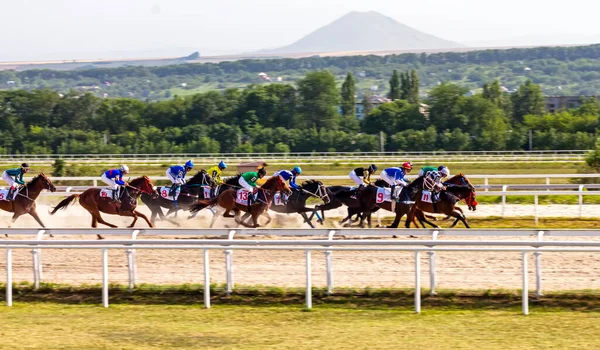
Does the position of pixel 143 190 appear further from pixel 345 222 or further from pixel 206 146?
pixel 206 146

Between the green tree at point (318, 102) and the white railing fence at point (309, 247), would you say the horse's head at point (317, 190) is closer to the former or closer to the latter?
the white railing fence at point (309, 247)

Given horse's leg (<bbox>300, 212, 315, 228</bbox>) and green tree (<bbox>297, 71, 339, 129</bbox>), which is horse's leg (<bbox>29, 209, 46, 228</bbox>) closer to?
horse's leg (<bbox>300, 212, 315, 228</bbox>)

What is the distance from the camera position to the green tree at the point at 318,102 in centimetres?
6234

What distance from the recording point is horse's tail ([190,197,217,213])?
16.3 metres

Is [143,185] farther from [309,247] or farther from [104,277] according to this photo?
[309,247]

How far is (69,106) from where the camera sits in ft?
205

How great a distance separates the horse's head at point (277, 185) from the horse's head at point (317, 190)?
63cm

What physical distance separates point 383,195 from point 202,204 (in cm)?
301

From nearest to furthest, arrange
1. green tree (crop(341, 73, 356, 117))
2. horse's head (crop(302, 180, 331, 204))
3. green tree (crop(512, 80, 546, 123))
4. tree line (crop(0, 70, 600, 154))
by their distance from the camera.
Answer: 1. horse's head (crop(302, 180, 331, 204))
2. tree line (crop(0, 70, 600, 154))
3. green tree (crop(512, 80, 546, 123))
4. green tree (crop(341, 73, 356, 117))

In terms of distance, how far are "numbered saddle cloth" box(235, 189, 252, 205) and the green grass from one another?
5898 mm

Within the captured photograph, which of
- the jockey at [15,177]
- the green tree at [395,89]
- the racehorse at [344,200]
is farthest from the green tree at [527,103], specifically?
the jockey at [15,177]

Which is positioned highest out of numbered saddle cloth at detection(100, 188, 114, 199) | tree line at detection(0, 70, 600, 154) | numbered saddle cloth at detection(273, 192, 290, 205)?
numbered saddle cloth at detection(100, 188, 114, 199)

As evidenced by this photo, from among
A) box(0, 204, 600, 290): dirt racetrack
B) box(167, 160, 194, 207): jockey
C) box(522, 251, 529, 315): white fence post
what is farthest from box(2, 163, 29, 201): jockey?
box(522, 251, 529, 315): white fence post

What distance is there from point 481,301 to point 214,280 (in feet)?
9.29
